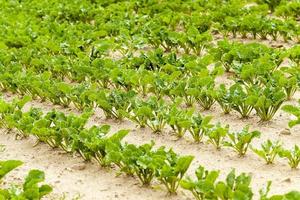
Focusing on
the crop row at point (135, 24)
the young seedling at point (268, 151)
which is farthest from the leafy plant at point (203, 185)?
the crop row at point (135, 24)

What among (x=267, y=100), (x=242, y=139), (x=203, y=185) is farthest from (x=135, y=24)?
(x=203, y=185)

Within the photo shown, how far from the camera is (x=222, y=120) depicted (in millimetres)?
6520

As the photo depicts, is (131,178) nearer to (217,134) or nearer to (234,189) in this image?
(217,134)

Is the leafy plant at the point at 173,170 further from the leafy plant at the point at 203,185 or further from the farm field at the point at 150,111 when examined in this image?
the leafy plant at the point at 203,185

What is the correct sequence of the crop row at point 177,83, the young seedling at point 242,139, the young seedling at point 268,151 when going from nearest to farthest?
1. the young seedling at point 268,151
2. the young seedling at point 242,139
3. the crop row at point 177,83

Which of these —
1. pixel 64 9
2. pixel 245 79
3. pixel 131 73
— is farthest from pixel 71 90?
pixel 64 9

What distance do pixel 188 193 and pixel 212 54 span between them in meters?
3.38

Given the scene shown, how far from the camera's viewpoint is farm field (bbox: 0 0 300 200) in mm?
5047

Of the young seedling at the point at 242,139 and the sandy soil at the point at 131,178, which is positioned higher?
the young seedling at the point at 242,139

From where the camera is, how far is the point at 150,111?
6090 mm

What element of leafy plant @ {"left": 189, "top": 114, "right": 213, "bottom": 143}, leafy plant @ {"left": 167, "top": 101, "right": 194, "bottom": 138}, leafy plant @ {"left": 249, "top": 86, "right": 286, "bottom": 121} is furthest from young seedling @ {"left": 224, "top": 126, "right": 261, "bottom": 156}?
leafy plant @ {"left": 249, "top": 86, "right": 286, "bottom": 121}

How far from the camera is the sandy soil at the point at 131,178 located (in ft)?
16.7

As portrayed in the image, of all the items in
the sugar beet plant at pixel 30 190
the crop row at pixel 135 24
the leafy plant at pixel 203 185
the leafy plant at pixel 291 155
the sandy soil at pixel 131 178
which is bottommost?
the sandy soil at pixel 131 178

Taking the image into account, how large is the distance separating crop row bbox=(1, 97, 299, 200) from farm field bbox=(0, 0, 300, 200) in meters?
0.01
